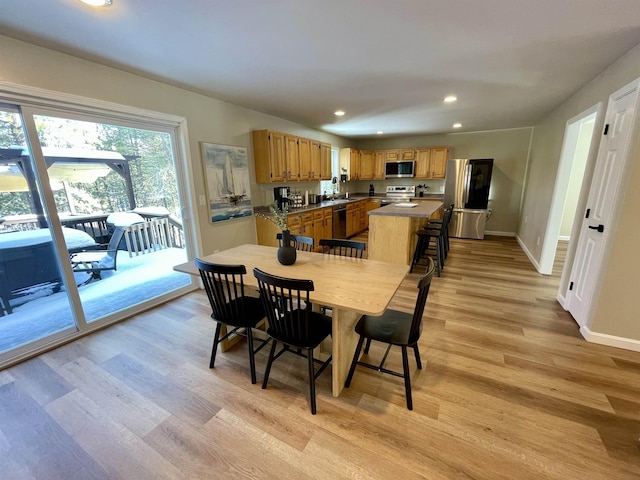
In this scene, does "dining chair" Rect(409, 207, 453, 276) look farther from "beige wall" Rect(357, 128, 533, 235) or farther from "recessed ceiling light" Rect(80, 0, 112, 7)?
"recessed ceiling light" Rect(80, 0, 112, 7)

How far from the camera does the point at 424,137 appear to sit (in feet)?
23.2

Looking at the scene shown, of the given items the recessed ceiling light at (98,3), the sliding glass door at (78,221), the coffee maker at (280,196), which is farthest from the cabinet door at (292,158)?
the recessed ceiling light at (98,3)

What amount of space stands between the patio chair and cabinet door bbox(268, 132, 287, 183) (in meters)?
2.26

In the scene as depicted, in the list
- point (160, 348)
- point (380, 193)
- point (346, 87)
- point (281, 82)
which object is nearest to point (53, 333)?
point (160, 348)

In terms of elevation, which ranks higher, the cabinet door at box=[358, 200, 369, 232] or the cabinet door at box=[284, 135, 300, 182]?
the cabinet door at box=[284, 135, 300, 182]

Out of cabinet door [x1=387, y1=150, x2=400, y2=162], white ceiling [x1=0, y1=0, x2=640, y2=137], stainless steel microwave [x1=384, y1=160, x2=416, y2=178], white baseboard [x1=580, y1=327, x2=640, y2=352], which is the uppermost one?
white ceiling [x1=0, y1=0, x2=640, y2=137]

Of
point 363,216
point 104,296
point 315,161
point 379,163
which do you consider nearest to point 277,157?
point 315,161

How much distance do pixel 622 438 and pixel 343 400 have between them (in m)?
1.61

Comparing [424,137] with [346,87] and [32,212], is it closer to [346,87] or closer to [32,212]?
[346,87]

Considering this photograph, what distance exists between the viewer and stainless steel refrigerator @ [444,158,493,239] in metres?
5.89

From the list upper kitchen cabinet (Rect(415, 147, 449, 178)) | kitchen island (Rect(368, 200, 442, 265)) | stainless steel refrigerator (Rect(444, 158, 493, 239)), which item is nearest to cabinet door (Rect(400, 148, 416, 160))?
upper kitchen cabinet (Rect(415, 147, 449, 178))

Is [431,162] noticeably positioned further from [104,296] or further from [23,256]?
[23,256]

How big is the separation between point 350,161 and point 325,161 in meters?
1.40

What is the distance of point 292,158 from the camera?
15.6 ft
